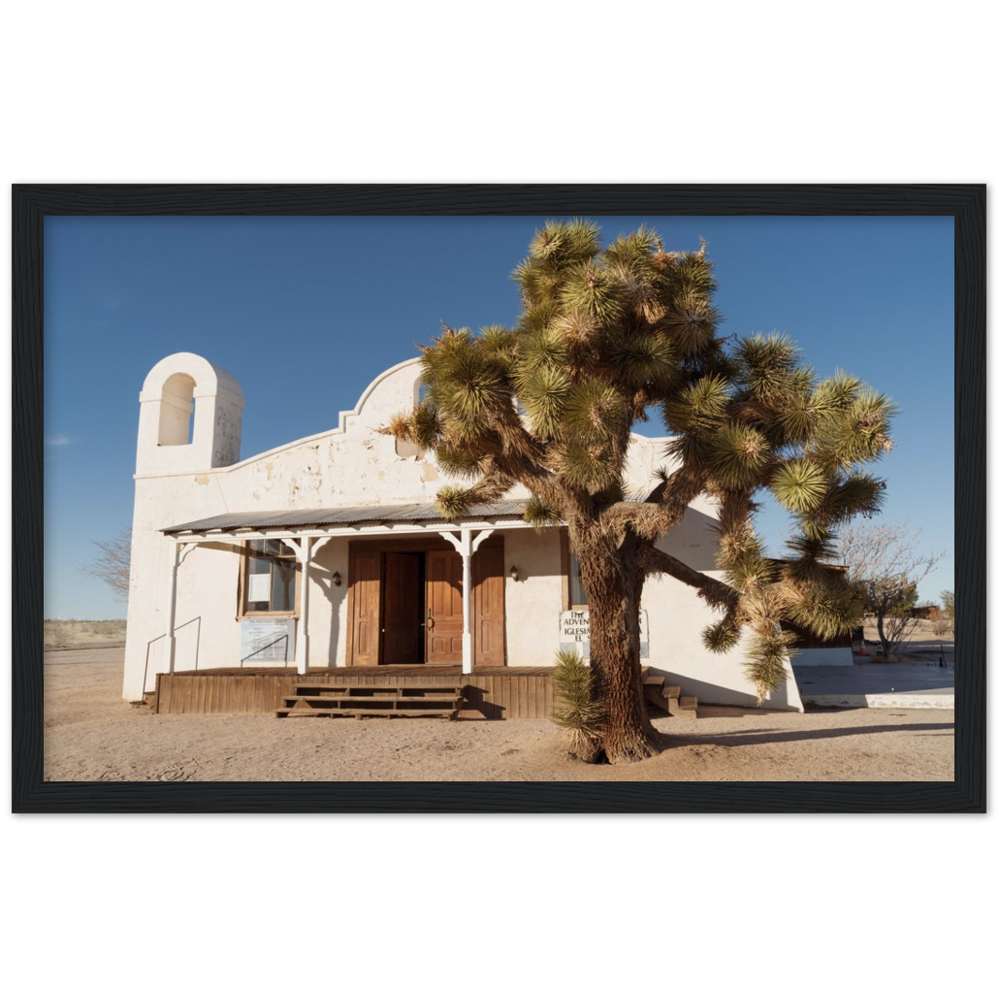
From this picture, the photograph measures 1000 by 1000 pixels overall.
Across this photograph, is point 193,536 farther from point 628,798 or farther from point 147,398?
point 628,798

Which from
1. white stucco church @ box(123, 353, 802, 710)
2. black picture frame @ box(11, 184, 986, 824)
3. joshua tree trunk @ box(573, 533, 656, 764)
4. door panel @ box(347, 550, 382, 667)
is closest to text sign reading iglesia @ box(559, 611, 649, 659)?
white stucco church @ box(123, 353, 802, 710)

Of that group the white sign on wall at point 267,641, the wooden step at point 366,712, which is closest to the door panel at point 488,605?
the wooden step at point 366,712

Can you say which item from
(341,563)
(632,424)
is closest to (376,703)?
(341,563)

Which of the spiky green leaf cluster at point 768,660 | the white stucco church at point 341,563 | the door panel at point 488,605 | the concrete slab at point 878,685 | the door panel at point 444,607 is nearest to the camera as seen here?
the spiky green leaf cluster at point 768,660

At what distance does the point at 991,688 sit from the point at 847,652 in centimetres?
1421

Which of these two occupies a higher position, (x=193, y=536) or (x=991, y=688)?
(x=193, y=536)

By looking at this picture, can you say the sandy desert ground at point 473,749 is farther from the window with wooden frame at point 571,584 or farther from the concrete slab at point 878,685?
the window with wooden frame at point 571,584

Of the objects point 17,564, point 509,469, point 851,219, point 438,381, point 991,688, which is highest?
point 851,219

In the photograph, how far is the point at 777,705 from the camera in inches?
458

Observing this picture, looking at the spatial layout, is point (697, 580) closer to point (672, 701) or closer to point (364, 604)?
point (672, 701)

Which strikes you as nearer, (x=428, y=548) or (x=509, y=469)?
(x=509, y=469)

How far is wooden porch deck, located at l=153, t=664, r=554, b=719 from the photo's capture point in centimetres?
1104

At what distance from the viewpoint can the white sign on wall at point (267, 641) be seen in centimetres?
1381
